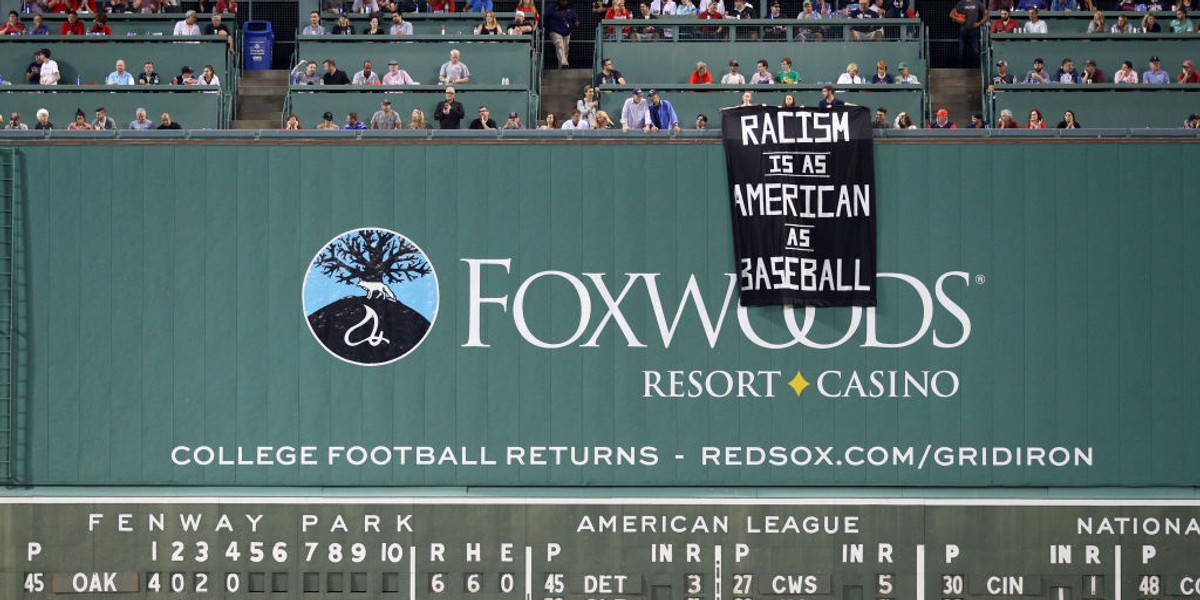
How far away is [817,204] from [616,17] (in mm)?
9084

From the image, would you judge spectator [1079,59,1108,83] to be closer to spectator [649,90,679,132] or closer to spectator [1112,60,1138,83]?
spectator [1112,60,1138,83]

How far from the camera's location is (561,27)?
81.3ft

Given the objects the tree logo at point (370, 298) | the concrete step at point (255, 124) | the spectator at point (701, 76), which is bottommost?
the tree logo at point (370, 298)

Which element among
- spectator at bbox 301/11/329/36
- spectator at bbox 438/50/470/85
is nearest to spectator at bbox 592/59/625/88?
spectator at bbox 438/50/470/85

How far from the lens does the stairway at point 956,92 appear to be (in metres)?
23.2

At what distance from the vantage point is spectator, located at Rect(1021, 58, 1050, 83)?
22.5 m

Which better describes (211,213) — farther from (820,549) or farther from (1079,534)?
(1079,534)

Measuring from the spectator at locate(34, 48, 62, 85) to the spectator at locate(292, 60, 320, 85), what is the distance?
327 cm

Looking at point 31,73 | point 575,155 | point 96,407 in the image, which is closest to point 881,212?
point 575,155

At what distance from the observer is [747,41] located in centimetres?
2336

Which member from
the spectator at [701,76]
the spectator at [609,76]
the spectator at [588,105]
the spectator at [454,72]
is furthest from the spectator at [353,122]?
the spectator at [701,76]

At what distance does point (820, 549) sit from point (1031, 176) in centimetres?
420

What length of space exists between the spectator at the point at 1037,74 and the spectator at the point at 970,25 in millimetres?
1693

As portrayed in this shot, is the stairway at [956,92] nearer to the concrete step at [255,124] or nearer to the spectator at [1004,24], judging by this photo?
the spectator at [1004,24]
